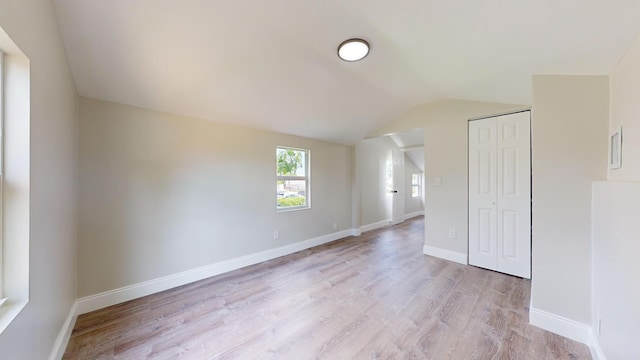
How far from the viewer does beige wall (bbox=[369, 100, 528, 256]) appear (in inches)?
130

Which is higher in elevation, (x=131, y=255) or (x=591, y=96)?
(x=591, y=96)

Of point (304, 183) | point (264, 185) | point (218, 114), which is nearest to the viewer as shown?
→ point (218, 114)

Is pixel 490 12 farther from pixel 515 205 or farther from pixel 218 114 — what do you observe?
pixel 218 114

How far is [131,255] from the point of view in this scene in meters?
2.36

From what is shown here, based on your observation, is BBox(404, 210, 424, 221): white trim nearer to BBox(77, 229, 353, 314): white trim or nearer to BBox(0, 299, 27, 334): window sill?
BBox(77, 229, 353, 314): white trim

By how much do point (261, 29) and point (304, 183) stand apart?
8.85 ft

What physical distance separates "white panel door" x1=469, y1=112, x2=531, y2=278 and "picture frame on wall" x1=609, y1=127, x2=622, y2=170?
1.24 metres

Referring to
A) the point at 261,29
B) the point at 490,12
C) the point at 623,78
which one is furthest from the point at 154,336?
the point at 623,78

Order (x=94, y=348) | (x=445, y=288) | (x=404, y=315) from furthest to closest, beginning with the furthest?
1. (x=445, y=288)
2. (x=404, y=315)
3. (x=94, y=348)

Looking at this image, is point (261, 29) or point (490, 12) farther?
point (261, 29)

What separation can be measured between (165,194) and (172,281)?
3.15ft

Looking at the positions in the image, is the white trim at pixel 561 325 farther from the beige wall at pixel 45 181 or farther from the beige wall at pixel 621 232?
the beige wall at pixel 45 181

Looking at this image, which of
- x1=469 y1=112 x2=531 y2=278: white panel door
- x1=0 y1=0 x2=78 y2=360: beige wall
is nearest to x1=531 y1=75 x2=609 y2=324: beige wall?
x1=469 y1=112 x2=531 y2=278: white panel door

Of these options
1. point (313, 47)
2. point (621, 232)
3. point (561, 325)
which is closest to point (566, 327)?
point (561, 325)
